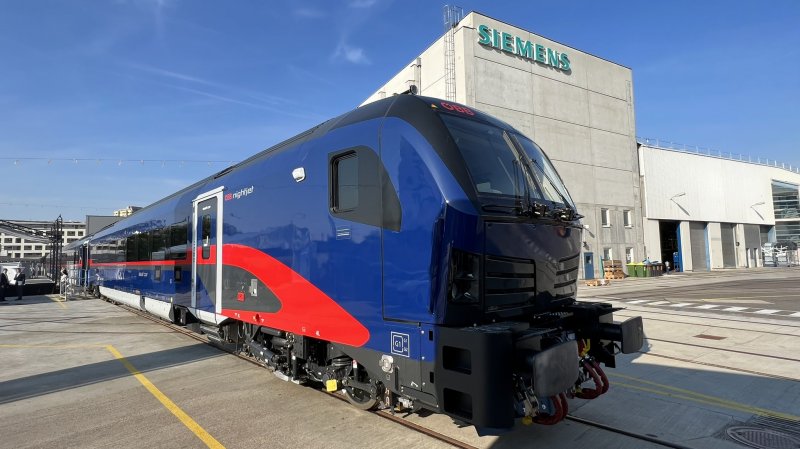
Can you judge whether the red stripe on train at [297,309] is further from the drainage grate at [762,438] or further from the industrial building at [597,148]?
the industrial building at [597,148]

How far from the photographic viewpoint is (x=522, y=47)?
95.7ft

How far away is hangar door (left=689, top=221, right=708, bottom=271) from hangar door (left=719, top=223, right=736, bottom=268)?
343cm

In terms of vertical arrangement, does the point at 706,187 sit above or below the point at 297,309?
above

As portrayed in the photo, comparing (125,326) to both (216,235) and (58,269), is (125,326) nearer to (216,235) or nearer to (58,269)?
(216,235)

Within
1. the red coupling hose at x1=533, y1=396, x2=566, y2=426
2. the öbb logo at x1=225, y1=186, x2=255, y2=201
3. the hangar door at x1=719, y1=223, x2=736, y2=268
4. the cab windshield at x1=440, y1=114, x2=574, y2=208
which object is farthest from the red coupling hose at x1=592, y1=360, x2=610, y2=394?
the hangar door at x1=719, y1=223, x2=736, y2=268

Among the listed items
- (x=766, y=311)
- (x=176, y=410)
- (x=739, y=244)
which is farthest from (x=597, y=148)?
(x=176, y=410)

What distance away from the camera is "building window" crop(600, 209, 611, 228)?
32719 mm

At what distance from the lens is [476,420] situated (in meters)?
2.98

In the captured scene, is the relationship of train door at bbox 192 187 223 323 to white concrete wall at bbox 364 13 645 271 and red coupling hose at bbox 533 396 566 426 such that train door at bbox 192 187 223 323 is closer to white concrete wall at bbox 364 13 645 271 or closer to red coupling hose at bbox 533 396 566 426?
Result: red coupling hose at bbox 533 396 566 426

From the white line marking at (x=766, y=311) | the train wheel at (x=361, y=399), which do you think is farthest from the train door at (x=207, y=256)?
the white line marking at (x=766, y=311)

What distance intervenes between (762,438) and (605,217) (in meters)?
31.4

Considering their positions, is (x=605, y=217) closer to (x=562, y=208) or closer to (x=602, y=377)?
(x=562, y=208)

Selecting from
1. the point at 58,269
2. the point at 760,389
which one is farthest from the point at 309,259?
the point at 58,269

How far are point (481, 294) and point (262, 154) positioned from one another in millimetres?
4709
